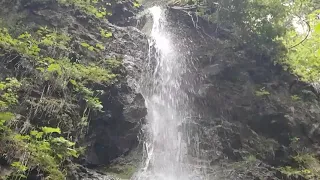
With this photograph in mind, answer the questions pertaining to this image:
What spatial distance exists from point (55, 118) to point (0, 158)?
61.4 inches

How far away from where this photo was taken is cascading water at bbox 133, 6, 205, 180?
299 inches

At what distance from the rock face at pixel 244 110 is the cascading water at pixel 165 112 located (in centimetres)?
40

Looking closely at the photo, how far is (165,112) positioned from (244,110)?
8.20 feet

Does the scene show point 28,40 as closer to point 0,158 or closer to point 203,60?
point 0,158

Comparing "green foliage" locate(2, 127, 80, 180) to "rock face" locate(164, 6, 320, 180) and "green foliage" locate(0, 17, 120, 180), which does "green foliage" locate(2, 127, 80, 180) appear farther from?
"rock face" locate(164, 6, 320, 180)

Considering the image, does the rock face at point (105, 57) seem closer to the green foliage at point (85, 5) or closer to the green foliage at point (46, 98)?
the green foliage at point (85, 5)

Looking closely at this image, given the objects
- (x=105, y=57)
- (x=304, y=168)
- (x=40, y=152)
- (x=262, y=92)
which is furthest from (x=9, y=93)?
(x=304, y=168)

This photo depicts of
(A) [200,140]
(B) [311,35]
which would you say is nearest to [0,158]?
(A) [200,140]

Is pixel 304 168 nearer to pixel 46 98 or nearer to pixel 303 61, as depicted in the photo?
pixel 303 61

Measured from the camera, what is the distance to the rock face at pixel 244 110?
8711mm

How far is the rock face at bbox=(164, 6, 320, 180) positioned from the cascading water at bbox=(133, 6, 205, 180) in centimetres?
40

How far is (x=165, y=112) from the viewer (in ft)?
30.2

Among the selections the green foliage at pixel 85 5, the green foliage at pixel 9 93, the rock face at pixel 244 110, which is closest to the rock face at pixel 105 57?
the green foliage at pixel 85 5

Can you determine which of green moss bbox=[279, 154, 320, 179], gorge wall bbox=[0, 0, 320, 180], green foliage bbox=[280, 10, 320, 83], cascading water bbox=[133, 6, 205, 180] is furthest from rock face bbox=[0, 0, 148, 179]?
green foliage bbox=[280, 10, 320, 83]
